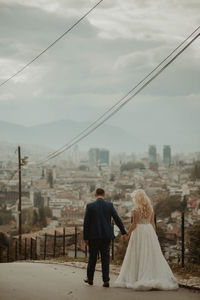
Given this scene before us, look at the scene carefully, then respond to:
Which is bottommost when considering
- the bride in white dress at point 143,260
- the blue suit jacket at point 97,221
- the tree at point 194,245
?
the tree at point 194,245

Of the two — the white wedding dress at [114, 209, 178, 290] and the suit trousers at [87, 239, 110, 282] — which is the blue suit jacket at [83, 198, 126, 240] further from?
the white wedding dress at [114, 209, 178, 290]

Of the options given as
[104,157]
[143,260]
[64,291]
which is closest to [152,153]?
[104,157]

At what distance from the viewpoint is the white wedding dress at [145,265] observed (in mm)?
6105

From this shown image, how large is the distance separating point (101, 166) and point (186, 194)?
212ft

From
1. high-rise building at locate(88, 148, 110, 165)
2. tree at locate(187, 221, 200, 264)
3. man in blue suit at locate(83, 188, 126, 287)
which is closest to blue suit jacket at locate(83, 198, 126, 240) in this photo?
man in blue suit at locate(83, 188, 126, 287)

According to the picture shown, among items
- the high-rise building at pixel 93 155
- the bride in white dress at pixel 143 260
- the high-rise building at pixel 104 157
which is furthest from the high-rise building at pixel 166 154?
the bride in white dress at pixel 143 260

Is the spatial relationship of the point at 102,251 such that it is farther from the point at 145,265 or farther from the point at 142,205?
the point at 142,205

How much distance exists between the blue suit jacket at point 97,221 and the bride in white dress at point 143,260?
17.3 inches

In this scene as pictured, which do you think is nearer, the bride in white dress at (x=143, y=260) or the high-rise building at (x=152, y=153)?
the bride in white dress at (x=143, y=260)

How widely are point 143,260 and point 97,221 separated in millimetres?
903

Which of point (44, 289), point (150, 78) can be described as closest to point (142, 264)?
point (44, 289)

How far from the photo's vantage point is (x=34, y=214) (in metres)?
74.0

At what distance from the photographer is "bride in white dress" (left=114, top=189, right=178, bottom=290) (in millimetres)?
6133

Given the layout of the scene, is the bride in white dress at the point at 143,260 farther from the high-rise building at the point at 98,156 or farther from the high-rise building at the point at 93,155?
the high-rise building at the point at 93,155
